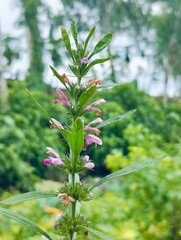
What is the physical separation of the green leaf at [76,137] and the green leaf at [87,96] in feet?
0.17

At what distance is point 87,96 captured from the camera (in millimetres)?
647

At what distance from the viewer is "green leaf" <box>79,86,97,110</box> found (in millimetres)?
637

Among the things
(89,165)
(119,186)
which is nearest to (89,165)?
(89,165)

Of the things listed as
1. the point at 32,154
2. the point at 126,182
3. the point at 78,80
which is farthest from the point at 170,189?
the point at 32,154

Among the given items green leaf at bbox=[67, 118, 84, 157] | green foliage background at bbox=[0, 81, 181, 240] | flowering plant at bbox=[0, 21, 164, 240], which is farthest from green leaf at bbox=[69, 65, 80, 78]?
green foliage background at bbox=[0, 81, 181, 240]

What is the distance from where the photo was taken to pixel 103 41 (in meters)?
0.70

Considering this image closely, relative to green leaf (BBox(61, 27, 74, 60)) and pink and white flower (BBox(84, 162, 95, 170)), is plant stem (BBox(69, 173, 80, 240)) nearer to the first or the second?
pink and white flower (BBox(84, 162, 95, 170))

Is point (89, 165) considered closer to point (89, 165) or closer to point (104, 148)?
point (89, 165)

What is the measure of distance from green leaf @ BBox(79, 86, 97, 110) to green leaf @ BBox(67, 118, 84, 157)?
52 mm

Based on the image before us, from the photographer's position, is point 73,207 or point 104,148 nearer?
point 73,207

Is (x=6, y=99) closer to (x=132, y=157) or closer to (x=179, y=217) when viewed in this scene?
(x=132, y=157)

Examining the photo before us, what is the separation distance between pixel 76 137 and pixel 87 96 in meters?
0.06

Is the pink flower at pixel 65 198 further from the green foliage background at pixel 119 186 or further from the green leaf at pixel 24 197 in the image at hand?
the green foliage background at pixel 119 186

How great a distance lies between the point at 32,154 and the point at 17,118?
47 cm
